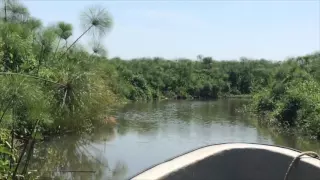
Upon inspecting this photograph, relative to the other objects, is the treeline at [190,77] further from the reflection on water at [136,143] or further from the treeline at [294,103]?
the reflection on water at [136,143]

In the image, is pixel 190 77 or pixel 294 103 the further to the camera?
pixel 190 77

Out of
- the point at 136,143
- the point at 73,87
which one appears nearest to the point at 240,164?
the point at 73,87

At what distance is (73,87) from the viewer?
5938 mm

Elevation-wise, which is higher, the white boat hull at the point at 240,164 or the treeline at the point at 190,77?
the treeline at the point at 190,77

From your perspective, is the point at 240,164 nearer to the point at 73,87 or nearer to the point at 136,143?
the point at 73,87

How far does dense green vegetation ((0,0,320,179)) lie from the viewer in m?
5.55

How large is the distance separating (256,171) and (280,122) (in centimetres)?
1597

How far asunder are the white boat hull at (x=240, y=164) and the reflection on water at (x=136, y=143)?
6.28 m

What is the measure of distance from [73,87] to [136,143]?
7.86m

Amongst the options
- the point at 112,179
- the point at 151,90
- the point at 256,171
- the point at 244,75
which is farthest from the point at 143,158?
the point at 244,75

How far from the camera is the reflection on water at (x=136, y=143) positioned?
33.6ft

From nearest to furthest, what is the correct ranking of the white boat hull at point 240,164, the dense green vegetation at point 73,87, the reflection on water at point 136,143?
the white boat hull at point 240,164 < the dense green vegetation at point 73,87 < the reflection on water at point 136,143

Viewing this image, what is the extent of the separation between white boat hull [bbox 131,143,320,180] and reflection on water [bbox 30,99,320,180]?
6281 mm

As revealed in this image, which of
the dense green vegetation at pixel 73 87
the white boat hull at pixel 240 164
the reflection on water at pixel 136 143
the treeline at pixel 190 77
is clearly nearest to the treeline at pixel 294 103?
the dense green vegetation at pixel 73 87
